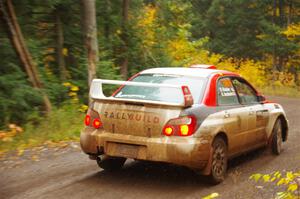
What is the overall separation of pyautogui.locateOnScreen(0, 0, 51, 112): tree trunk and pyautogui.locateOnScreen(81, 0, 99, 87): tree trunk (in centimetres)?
185

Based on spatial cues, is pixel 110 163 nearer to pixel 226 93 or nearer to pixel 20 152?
pixel 226 93

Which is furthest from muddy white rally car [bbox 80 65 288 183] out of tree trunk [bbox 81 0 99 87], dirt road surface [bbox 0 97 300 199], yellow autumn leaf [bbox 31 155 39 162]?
tree trunk [bbox 81 0 99 87]

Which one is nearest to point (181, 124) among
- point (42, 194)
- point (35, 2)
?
point (42, 194)

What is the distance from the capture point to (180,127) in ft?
21.0

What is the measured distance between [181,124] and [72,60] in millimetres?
11378

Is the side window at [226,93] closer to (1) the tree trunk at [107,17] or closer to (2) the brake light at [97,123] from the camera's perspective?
(2) the brake light at [97,123]

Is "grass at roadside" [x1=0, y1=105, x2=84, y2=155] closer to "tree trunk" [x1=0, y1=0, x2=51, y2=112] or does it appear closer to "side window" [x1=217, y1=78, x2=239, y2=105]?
"tree trunk" [x1=0, y1=0, x2=51, y2=112]

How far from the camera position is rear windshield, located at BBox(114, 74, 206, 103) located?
22.6 ft

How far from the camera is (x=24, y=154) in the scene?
891cm

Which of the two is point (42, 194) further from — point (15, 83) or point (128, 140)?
point (15, 83)

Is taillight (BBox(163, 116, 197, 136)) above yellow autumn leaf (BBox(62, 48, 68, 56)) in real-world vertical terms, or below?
below

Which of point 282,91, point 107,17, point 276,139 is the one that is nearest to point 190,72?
point 276,139

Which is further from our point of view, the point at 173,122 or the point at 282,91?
the point at 282,91

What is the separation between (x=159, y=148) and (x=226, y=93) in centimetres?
187
